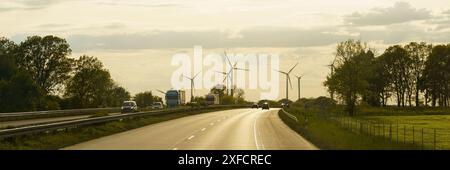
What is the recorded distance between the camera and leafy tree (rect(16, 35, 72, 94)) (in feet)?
357

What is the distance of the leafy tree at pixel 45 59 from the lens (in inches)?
4289

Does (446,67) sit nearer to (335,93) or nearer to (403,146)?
(335,93)

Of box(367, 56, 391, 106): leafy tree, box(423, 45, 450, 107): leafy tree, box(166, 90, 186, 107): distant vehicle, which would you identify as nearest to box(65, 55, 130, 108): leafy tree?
box(166, 90, 186, 107): distant vehicle

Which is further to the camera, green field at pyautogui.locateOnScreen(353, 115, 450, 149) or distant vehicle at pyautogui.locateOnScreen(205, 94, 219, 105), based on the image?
distant vehicle at pyautogui.locateOnScreen(205, 94, 219, 105)

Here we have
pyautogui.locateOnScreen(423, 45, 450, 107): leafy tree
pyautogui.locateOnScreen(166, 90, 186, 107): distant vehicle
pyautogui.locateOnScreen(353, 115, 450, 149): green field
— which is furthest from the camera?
pyautogui.locateOnScreen(423, 45, 450, 107): leafy tree

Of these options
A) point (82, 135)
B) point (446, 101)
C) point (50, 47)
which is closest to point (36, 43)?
point (50, 47)

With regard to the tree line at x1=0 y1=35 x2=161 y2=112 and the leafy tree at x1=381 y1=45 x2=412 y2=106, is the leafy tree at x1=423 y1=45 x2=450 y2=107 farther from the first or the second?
the tree line at x1=0 y1=35 x2=161 y2=112

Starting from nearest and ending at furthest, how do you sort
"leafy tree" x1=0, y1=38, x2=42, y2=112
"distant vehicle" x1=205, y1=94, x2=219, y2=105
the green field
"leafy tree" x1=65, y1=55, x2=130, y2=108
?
the green field < "leafy tree" x1=0, y1=38, x2=42, y2=112 < "leafy tree" x1=65, y1=55, x2=130, y2=108 < "distant vehicle" x1=205, y1=94, x2=219, y2=105

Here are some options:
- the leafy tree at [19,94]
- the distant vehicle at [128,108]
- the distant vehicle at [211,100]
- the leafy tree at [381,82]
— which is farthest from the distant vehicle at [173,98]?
the leafy tree at [381,82]

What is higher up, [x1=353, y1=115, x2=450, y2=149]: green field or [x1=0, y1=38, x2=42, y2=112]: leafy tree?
[x1=0, y1=38, x2=42, y2=112]: leafy tree

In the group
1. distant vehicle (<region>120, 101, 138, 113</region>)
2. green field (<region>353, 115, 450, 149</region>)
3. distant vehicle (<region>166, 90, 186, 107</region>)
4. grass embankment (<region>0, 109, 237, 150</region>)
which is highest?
distant vehicle (<region>166, 90, 186, 107</region>)

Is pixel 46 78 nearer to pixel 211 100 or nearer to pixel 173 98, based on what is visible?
pixel 173 98

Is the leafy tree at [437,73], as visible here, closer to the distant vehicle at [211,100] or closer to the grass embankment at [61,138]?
the distant vehicle at [211,100]
